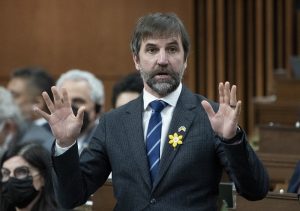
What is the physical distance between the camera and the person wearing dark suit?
1.63m

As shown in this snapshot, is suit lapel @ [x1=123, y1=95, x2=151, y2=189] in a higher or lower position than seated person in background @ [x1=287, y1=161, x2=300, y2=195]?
higher

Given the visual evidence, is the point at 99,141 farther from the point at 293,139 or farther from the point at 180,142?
the point at 293,139

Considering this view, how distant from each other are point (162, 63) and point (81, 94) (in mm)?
1933

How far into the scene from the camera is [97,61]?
279 inches

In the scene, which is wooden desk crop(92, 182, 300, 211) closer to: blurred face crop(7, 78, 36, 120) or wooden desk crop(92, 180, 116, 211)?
wooden desk crop(92, 180, 116, 211)

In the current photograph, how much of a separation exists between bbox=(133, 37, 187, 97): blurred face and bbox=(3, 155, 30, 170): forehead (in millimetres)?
915

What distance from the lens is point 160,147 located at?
5.52ft

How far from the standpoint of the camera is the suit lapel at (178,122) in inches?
64.7

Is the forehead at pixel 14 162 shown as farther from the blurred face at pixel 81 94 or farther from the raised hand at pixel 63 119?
the blurred face at pixel 81 94

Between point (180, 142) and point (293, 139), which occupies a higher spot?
point (180, 142)

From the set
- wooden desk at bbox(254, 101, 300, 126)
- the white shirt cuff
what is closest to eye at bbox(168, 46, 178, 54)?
the white shirt cuff

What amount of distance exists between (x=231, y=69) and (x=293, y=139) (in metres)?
3.25

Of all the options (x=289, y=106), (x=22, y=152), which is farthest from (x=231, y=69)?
(x=22, y=152)

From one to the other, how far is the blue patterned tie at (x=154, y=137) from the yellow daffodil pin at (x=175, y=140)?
3 cm
